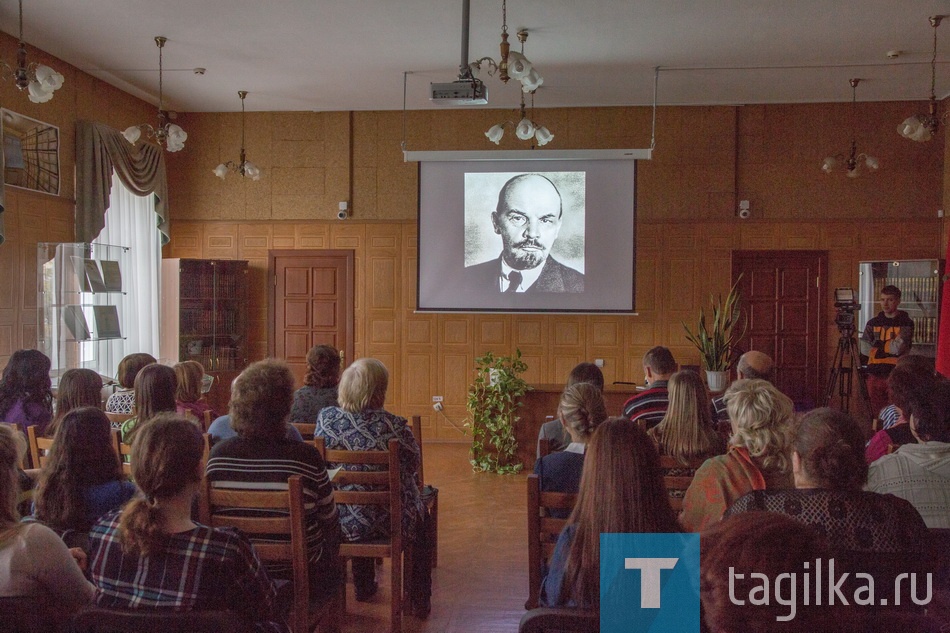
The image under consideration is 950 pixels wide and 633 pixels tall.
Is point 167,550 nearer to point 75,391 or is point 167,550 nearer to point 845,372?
point 75,391

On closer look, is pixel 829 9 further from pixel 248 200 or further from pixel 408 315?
pixel 248 200

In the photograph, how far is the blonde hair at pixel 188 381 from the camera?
3570 mm

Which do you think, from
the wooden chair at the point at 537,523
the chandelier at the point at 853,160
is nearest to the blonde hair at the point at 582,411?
the wooden chair at the point at 537,523

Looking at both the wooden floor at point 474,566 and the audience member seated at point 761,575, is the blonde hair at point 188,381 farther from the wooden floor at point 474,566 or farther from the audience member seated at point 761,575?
the audience member seated at point 761,575

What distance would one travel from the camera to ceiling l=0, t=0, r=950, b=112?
520 cm

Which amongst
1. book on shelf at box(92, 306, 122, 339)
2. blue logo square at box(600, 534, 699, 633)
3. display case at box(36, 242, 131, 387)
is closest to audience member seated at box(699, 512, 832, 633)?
blue logo square at box(600, 534, 699, 633)

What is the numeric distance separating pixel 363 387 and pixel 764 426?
5.15 feet

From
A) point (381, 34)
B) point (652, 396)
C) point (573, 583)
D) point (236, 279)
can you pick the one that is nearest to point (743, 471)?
point (573, 583)

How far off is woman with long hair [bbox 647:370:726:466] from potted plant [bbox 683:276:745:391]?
12.0ft

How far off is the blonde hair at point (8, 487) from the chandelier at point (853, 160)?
7033mm

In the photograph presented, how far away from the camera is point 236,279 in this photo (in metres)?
8.09

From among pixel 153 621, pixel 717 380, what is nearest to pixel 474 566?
pixel 153 621

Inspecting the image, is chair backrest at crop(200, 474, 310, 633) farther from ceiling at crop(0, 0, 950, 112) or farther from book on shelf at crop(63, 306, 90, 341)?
book on shelf at crop(63, 306, 90, 341)

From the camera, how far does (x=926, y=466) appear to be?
7.46ft
